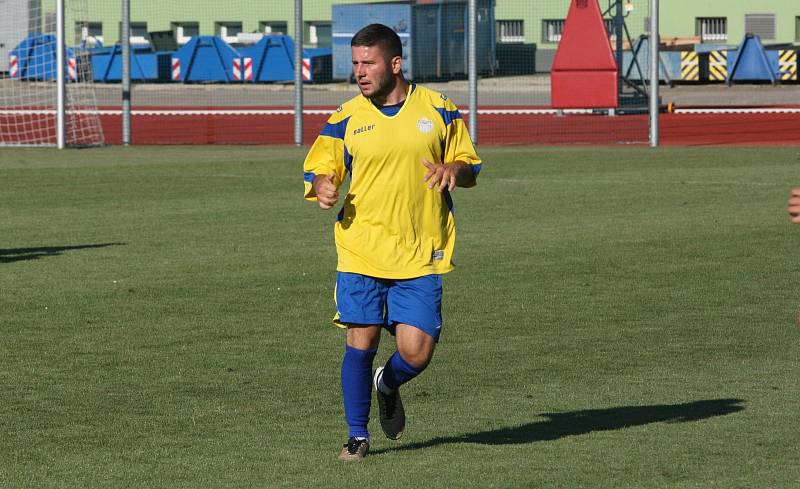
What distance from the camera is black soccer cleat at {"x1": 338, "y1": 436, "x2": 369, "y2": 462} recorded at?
634 centimetres

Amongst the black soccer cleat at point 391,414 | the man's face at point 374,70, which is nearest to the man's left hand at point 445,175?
the man's face at point 374,70

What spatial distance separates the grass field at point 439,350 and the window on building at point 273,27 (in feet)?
109

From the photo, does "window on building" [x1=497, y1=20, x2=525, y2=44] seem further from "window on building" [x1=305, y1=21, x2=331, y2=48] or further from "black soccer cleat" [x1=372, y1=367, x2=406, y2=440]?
"black soccer cleat" [x1=372, y1=367, x2=406, y2=440]

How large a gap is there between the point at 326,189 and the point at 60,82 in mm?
22396

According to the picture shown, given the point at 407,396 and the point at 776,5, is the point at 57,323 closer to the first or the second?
the point at 407,396

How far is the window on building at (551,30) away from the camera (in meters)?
33.3

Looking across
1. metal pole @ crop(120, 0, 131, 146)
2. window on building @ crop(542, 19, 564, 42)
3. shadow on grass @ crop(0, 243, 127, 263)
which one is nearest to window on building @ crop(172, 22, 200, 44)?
window on building @ crop(542, 19, 564, 42)

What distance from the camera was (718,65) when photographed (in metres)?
50.2

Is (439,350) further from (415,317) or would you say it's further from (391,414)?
(415,317)

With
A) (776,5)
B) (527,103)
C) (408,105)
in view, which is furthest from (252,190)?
(776,5)

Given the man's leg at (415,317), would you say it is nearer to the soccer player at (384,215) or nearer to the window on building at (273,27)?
the soccer player at (384,215)

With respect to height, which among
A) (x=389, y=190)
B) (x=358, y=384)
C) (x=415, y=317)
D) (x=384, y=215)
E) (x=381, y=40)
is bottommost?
(x=358, y=384)

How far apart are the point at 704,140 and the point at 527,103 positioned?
509 cm

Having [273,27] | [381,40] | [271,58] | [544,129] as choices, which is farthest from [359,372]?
[273,27]
